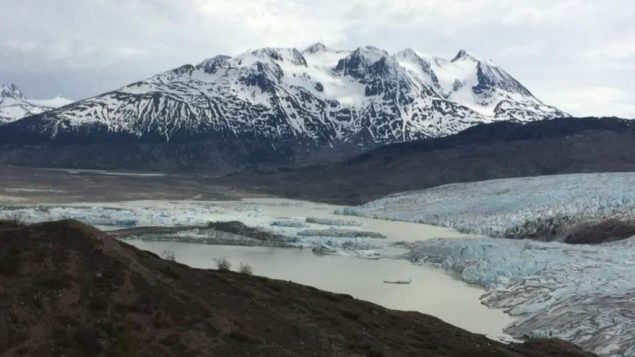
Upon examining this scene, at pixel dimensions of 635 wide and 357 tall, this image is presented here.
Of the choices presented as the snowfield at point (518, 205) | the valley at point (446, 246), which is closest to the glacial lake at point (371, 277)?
the valley at point (446, 246)

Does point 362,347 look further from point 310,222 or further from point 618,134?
point 618,134

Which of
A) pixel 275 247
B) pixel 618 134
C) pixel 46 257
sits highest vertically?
pixel 618 134

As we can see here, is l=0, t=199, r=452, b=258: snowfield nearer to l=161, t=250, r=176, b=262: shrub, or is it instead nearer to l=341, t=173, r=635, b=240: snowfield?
l=341, t=173, r=635, b=240: snowfield

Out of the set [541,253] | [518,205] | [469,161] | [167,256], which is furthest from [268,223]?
[469,161]

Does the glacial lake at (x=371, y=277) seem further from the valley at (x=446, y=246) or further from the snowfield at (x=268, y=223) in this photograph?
the snowfield at (x=268, y=223)

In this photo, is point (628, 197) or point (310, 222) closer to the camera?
point (628, 197)

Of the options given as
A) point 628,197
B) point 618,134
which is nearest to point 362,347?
point 628,197
